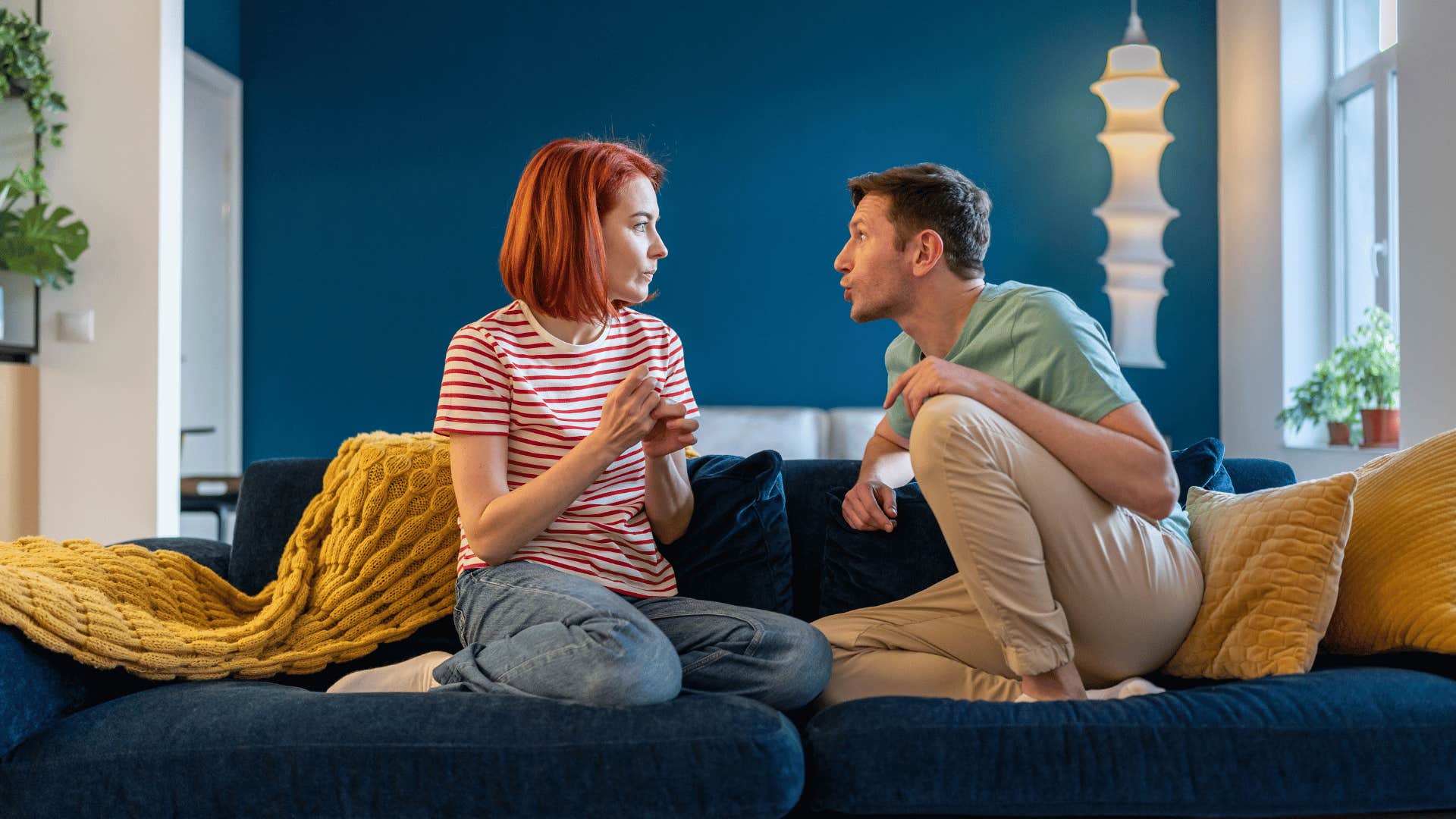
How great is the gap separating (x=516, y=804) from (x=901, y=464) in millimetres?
932

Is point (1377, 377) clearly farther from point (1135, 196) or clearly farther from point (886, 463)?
point (886, 463)

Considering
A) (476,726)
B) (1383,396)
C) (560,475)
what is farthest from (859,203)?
(1383,396)

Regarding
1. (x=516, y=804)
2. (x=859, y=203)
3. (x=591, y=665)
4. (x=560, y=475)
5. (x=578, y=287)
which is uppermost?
(x=859, y=203)

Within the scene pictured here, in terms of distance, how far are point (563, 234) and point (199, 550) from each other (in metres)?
0.92

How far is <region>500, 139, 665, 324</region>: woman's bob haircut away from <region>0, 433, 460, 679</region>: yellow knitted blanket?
364 millimetres

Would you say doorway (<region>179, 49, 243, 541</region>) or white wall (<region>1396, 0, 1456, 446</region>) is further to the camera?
doorway (<region>179, 49, 243, 541</region>)

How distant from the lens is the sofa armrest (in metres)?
2.09

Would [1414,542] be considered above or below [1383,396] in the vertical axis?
below

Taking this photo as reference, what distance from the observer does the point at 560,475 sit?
5.46 ft

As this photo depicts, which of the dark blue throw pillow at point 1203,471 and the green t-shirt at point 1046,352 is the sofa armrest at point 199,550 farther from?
the dark blue throw pillow at point 1203,471

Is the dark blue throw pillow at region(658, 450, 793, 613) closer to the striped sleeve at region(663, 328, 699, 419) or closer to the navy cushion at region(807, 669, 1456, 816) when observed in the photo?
the striped sleeve at region(663, 328, 699, 419)

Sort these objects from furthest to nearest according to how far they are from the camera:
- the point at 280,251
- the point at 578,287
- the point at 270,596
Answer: the point at 280,251 → the point at 270,596 → the point at 578,287

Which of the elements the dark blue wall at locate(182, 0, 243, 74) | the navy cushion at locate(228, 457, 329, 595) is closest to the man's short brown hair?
the navy cushion at locate(228, 457, 329, 595)

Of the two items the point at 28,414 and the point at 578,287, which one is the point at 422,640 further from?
the point at 28,414
